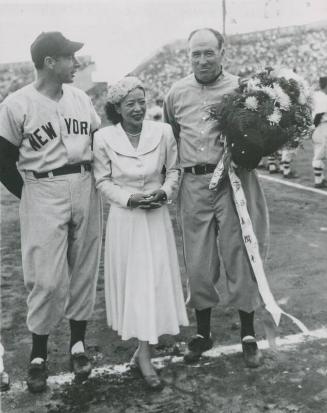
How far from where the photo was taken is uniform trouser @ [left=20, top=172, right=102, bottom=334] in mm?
4180

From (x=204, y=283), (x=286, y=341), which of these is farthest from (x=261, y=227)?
(x=286, y=341)

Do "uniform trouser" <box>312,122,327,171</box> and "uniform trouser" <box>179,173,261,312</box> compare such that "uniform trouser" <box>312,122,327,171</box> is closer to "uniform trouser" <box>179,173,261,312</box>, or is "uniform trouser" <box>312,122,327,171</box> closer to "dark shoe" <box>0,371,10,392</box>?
"uniform trouser" <box>179,173,261,312</box>

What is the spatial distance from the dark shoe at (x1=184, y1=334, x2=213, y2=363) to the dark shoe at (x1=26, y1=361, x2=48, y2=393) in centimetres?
108

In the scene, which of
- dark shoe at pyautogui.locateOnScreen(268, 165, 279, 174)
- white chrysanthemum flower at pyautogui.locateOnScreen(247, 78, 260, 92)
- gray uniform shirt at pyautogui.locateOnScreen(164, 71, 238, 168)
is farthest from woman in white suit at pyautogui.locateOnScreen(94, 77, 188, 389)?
dark shoe at pyautogui.locateOnScreen(268, 165, 279, 174)

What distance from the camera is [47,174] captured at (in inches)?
166

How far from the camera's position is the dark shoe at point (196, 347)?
4.57 m

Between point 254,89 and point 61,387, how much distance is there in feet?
8.47

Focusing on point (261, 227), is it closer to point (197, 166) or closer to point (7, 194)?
point (197, 166)

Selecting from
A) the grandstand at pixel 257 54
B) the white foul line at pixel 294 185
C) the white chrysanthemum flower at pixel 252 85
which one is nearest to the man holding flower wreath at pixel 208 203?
the white chrysanthemum flower at pixel 252 85

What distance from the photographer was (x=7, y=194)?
505 inches

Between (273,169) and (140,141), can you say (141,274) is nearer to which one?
(140,141)

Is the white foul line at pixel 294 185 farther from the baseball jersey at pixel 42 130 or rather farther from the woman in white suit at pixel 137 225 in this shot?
the baseball jersey at pixel 42 130

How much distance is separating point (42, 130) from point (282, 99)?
174 centimetres

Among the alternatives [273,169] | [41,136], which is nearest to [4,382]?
[41,136]
